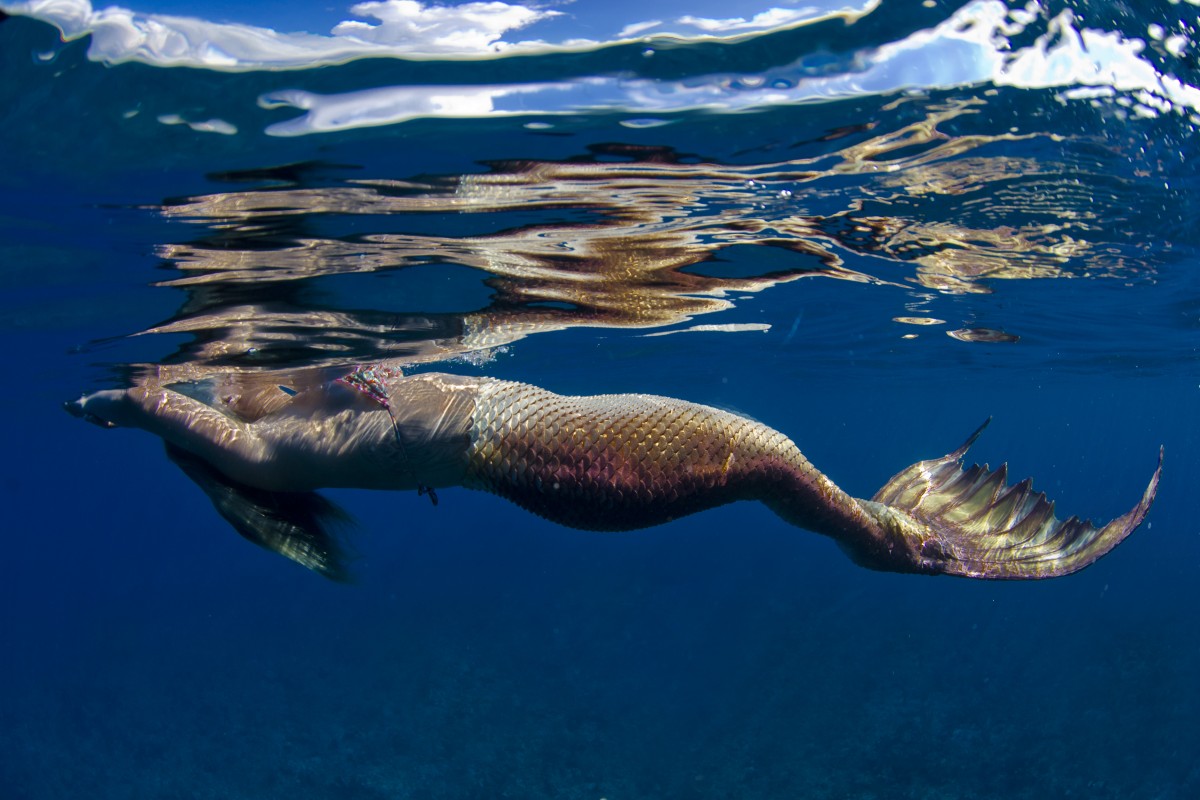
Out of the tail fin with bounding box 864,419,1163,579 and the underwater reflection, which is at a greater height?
the underwater reflection

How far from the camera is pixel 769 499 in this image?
3377mm

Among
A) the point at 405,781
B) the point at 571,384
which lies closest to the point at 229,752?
the point at 405,781

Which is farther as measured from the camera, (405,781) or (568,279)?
(405,781)

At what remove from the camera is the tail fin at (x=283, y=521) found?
3.73 metres

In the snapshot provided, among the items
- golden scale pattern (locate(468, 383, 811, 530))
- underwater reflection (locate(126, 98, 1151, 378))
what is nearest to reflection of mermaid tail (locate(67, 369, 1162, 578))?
golden scale pattern (locate(468, 383, 811, 530))

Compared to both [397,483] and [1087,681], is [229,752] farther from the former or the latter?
[1087,681]

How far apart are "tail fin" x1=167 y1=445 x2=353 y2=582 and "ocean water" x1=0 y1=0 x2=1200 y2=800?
0.20 metres

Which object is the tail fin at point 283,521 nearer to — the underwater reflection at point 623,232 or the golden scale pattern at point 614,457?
the golden scale pattern at point 614,457

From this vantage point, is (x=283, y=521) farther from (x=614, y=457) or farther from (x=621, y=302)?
(x=621, y=302)

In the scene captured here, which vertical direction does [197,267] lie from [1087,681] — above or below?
above

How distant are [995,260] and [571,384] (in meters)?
18.3

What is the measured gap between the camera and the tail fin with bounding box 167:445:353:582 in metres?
3.73

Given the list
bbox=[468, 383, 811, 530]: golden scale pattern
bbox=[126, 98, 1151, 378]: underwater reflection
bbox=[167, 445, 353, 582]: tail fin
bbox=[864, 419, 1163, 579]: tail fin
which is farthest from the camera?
bbox=[126, 98, 1151, 378]: underwater reflection

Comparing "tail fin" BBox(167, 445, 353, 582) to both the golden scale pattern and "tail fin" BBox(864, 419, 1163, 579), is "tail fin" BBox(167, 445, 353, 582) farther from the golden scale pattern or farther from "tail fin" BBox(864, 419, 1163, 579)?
"tail fin" BBox(864, 419, 1163, 579)
